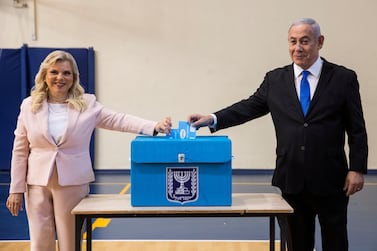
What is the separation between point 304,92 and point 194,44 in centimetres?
503

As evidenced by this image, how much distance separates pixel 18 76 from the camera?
24.4 ft

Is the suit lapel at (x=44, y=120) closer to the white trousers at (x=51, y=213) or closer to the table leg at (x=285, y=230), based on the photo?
the white trousers at (x=51, y=213)

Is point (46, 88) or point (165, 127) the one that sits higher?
point (46, 88)

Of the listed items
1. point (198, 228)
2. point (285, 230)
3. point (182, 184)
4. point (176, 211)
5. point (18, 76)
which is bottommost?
point (198, 228)

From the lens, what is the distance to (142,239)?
4207mm

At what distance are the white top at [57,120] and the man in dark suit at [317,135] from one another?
700mm

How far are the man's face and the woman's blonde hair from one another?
1.16 metres

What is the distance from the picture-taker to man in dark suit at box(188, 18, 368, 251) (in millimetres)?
2467

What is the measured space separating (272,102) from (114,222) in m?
2.69

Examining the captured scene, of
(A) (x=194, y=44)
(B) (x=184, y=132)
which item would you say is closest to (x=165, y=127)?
(B) (x=184, y=132)

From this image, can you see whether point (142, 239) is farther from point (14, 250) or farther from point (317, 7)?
point (317, 7)

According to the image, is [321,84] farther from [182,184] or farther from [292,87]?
[182,184]

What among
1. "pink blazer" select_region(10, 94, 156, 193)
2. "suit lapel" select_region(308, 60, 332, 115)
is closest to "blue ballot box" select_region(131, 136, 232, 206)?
"pink blazer" select_region(10, 94, 156, 193)

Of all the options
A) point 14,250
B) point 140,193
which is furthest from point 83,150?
point 14,250
